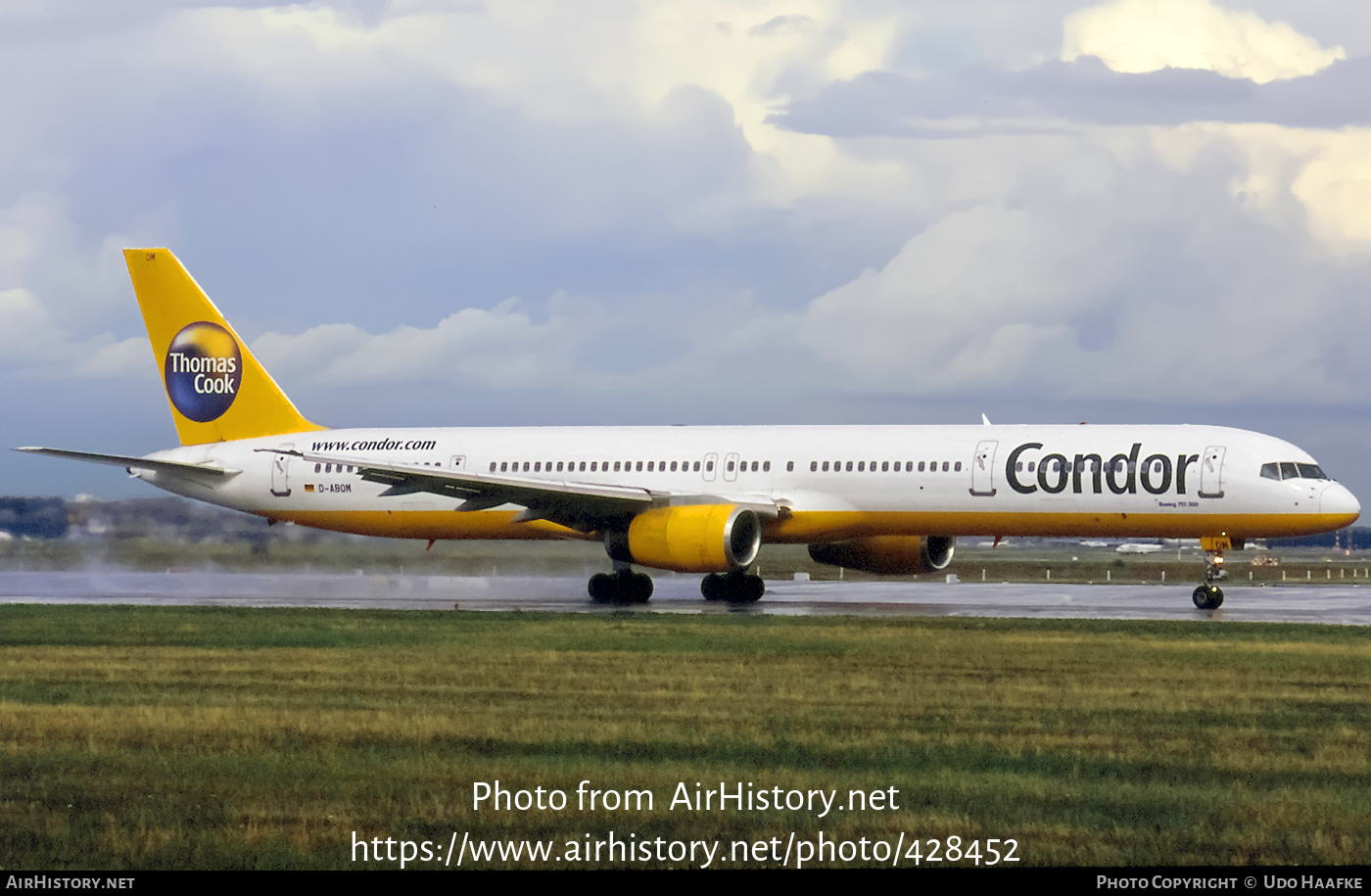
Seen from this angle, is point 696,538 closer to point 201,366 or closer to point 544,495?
point 544,495

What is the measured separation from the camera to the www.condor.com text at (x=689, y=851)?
954cm

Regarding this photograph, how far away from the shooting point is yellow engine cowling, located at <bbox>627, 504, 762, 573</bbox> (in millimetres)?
32719

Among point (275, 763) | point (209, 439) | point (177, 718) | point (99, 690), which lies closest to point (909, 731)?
point (275, 763)

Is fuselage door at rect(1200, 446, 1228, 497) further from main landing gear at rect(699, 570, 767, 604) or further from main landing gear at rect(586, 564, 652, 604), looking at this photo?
main landing gear at rect(586, 564, 652, 604)

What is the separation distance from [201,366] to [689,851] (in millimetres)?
36864

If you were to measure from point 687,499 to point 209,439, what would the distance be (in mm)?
15240

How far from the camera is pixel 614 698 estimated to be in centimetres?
1694

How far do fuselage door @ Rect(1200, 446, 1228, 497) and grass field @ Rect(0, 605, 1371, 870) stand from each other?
7.94m

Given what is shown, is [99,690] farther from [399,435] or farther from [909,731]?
[399,435]

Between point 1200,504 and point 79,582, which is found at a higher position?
point 1200,504

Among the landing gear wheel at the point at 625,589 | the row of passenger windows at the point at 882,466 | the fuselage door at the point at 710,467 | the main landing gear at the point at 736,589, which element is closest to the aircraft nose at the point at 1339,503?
the row of passenger windows at the point at 882,466

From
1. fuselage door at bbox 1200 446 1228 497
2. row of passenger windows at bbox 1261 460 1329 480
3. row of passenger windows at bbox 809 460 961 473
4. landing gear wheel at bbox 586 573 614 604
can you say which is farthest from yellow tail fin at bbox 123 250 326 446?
row of passenger windows at bbox 1261 460 1329 480

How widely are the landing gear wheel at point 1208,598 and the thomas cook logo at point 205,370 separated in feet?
83.4

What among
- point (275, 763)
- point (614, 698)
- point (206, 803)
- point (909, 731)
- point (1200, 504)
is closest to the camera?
point (206, 803)
